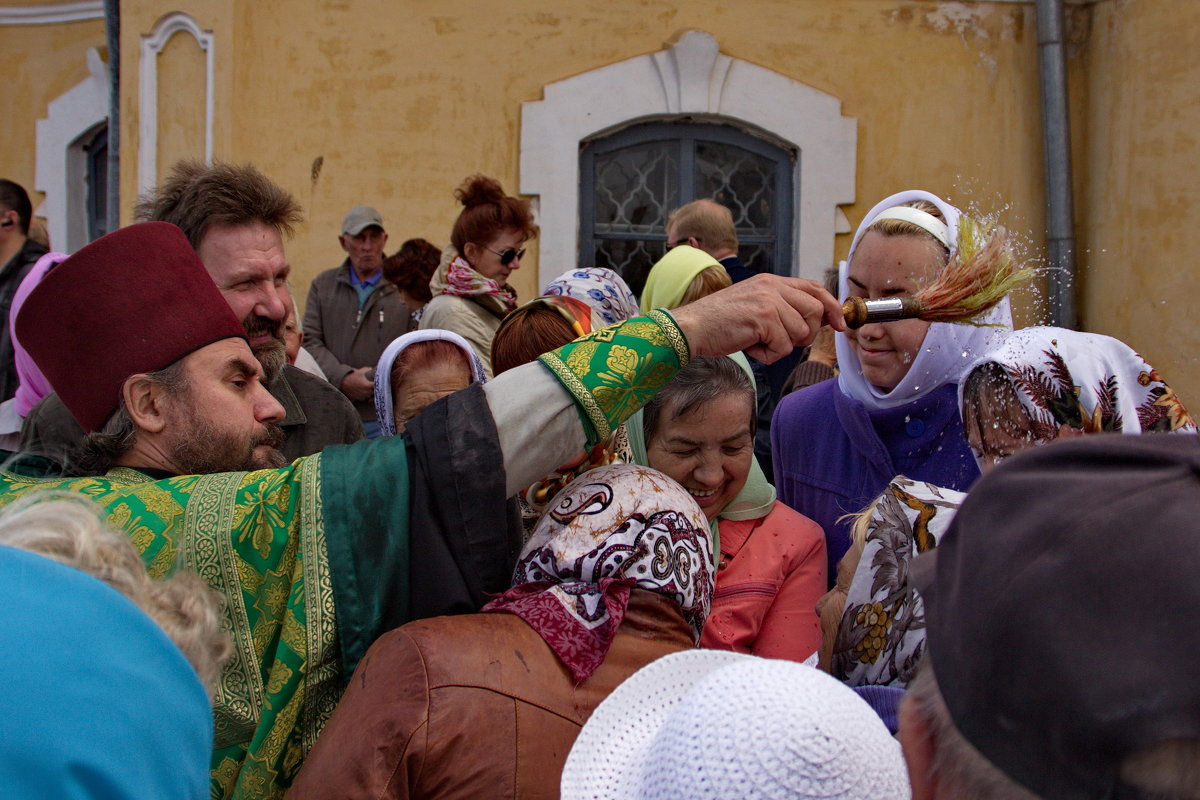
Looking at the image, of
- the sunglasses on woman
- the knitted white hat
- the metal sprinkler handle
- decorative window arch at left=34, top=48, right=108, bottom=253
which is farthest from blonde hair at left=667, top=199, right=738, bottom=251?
decorative window arch at left=34, top=48, right=108, bottom=253

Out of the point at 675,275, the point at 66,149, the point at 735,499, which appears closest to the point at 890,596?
the point at 735,499

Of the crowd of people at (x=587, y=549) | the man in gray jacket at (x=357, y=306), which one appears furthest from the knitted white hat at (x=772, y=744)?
the man in gray jacket at (x=357, y=306)

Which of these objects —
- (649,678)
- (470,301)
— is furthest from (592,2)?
(649,678)

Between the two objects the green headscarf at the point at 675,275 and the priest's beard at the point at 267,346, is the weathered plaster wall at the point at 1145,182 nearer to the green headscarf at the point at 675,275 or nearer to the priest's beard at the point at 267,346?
the green headscarf at the point at 675,275

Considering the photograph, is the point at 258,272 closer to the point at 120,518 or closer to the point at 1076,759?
the point at 120,518

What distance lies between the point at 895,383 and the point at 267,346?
1.68 meters

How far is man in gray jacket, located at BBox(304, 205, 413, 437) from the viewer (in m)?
6.18

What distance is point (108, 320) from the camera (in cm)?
209

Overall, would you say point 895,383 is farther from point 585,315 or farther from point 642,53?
point 642,53

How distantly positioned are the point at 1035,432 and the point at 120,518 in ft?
5.56

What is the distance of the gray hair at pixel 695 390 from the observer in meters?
2.58

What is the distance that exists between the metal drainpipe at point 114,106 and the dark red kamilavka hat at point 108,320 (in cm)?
536

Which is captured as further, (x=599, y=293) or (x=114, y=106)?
(x=114, y=106)

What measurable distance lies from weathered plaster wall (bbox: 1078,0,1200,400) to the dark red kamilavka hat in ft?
18.9
